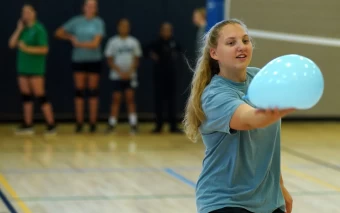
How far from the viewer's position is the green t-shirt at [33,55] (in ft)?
32.6

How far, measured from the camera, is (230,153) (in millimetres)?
3090

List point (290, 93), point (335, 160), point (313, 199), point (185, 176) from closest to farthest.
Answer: point (290, 93) → point (313, 199) → point (185, 176) → point (335, 160)

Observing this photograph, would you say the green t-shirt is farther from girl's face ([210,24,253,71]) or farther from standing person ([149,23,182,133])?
girl's face ([210,24,253,71])

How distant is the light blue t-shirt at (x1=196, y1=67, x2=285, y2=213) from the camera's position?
120 inches

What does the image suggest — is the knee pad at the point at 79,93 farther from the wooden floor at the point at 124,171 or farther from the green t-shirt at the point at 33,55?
the green t-shirt at the point at 33,55

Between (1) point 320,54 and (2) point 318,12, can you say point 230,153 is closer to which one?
(2) point 318,12

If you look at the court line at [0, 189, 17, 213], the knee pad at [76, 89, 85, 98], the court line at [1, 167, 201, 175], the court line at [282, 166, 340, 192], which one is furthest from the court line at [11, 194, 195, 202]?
the knee pad at [76, 89, 85, 98]

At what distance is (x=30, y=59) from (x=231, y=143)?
7.44m

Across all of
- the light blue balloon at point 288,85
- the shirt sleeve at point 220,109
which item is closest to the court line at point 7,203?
the shirt sleeve at point 220,109

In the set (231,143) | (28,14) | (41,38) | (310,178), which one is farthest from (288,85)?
(28,14)

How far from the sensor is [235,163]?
10.1 feet

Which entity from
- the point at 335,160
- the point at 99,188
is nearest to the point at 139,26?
the point at 335,160

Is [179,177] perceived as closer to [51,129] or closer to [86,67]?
[51,129]

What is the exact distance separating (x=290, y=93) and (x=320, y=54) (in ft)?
31.4
